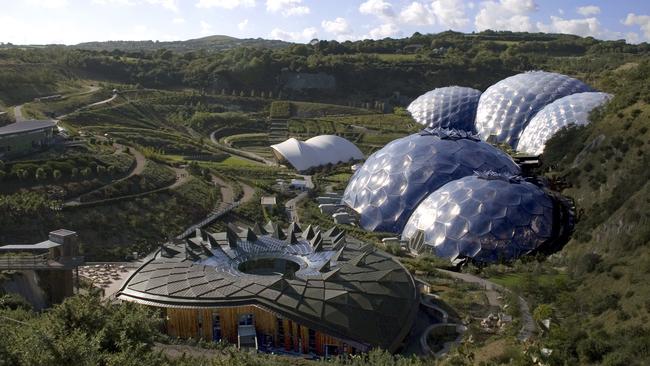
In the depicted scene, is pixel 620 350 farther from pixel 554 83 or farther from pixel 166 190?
pixel 554 83

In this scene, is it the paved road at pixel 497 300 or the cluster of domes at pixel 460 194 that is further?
the cluster of domes at pixel 460 194

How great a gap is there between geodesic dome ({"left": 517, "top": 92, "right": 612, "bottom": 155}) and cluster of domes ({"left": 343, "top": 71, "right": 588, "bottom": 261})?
0.27ft

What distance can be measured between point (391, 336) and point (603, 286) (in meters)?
8.11

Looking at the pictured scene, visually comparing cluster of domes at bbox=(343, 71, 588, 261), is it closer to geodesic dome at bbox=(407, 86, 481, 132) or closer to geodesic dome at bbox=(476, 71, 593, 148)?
geodesic dome at bbox=(476, 71, 593, 148)

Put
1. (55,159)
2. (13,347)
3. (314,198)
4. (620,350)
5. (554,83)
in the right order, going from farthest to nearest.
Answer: (554,83) → (314,198) → (55,159) → (620,350) → (13,347)

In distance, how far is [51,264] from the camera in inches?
1069

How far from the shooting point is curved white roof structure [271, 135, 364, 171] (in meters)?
60.9

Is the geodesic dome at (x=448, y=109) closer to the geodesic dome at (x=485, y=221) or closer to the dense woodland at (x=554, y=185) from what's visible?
the dense woodland at (x=554, y=185)

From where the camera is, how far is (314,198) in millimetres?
48031

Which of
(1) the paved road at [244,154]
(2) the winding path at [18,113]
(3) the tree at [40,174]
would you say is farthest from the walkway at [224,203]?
(2) the winding path at [18,113]

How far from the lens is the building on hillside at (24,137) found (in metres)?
43.9

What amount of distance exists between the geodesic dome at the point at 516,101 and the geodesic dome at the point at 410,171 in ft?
61.2

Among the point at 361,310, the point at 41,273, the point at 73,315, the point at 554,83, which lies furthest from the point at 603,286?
the point at 554,83

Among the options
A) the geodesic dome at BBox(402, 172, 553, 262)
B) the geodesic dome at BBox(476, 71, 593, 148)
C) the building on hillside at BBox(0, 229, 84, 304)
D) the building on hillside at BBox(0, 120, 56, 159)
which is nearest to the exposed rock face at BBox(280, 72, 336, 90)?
the geodesic dome at BBox(476, 71, 593, 148)
